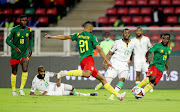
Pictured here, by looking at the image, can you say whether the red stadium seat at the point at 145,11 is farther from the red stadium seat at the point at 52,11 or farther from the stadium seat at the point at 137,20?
the red stadium seat at the point at 52,11

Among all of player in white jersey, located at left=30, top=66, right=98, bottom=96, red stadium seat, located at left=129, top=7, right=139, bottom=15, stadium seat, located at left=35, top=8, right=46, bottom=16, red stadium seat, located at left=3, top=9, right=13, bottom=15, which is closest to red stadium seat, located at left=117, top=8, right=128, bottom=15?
red stadium seat, located at left=129, top=7, right=139, bottom=15

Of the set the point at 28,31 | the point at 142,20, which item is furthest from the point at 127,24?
the point at 28,31

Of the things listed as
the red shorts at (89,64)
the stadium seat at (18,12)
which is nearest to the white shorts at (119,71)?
the red shorts at (89,64)

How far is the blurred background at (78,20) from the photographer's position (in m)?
16.9

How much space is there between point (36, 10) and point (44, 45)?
785cm

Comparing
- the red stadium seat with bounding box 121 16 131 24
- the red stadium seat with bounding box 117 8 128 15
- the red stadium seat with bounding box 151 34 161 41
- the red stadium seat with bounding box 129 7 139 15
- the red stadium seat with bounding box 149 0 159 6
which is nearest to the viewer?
the red stadium seat with bounding box 151 34 161 41

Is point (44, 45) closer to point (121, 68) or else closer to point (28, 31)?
point (28, 31)

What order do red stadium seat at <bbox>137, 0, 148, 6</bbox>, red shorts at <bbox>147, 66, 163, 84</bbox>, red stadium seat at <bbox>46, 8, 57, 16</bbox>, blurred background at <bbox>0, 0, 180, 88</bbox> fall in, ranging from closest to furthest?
red shorts at <bbox>147, 66, 163, 84</bbox> < blurred background at <bbox>0, 0, 180, 88</bbox> < red stadium seat at <bbox>137, 0, 148, 6</bbox> < red stadium seat at <bbox>46, 8, 57, 16</bbox>

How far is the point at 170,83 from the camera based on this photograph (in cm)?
1694

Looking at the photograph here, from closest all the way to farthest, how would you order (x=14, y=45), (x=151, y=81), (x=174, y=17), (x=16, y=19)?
(x=151, y=81), (x=14, y=45), (x=174, y=17), (x=16, y=19)

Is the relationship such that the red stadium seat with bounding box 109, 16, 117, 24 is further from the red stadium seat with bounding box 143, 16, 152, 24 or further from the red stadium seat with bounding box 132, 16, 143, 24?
the red stadium seat with bounding box 143, 16, 152, 24

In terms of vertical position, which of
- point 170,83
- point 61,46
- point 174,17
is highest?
point 174,17

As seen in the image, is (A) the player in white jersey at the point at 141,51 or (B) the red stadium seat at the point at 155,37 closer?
(A) the player in white jersey at the point at 141,51

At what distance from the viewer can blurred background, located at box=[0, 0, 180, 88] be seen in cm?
1694
